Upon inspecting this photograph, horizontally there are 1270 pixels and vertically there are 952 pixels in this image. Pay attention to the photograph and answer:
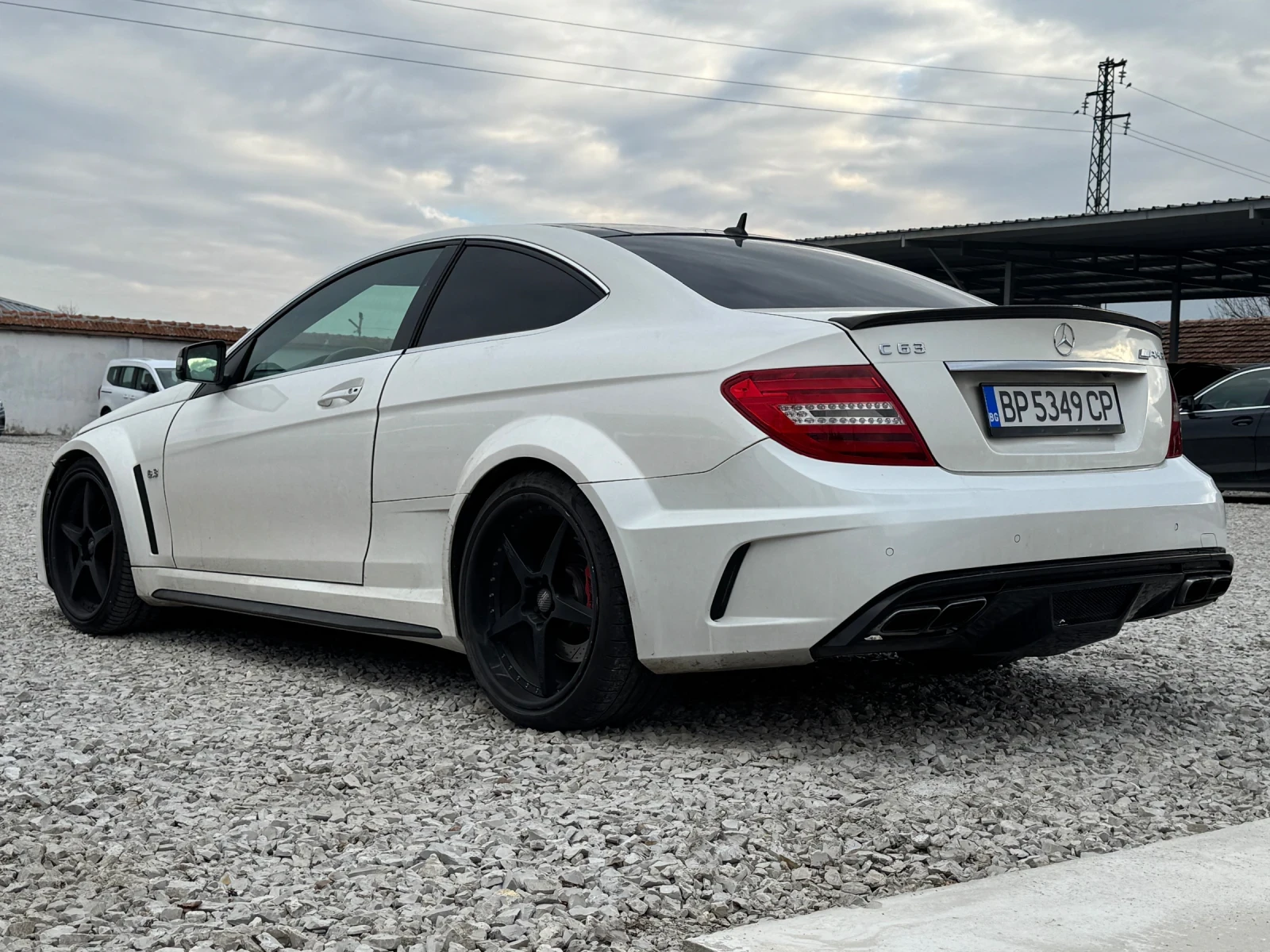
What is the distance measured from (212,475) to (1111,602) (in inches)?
127

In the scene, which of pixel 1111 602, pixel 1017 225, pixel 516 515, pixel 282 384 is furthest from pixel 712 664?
pixel 1017 225

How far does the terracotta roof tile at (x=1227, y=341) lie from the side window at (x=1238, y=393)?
12.5 m

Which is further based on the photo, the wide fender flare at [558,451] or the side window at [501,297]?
the side window at [501,297]

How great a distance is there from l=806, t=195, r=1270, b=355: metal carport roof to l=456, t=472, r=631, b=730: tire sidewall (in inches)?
549

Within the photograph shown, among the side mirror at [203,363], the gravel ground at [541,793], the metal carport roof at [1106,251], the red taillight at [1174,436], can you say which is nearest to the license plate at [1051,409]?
the red taillight at [1174,436]

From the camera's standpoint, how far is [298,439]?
4.61m

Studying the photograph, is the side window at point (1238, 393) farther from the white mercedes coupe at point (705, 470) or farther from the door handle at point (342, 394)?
the door handle at point (342, 394)

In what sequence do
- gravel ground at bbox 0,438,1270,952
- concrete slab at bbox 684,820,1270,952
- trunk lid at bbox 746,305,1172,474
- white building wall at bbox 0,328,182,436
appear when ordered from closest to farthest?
1. concrete slab at bbox 684,820,1270,952
2. gravel ground at bbox 0,438,1270,952
3. trunk lid at bbox 746,305,1172,474
4. white building wall at bbox 0,328,182,436

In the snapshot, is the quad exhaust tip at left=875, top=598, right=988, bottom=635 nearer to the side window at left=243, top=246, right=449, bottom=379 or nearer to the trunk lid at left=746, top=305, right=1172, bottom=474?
the trunk lid at left=746, top=305, right=1172, bottom=474

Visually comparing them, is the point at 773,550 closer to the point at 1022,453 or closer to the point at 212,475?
the point at 1022,453

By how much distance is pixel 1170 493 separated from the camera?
3.62 m

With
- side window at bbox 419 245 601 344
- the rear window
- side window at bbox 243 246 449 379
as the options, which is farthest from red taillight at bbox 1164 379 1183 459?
side window at bbox 243 246 449 379

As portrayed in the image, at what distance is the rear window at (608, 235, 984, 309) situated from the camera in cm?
370

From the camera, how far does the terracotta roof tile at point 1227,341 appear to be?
26594mm
